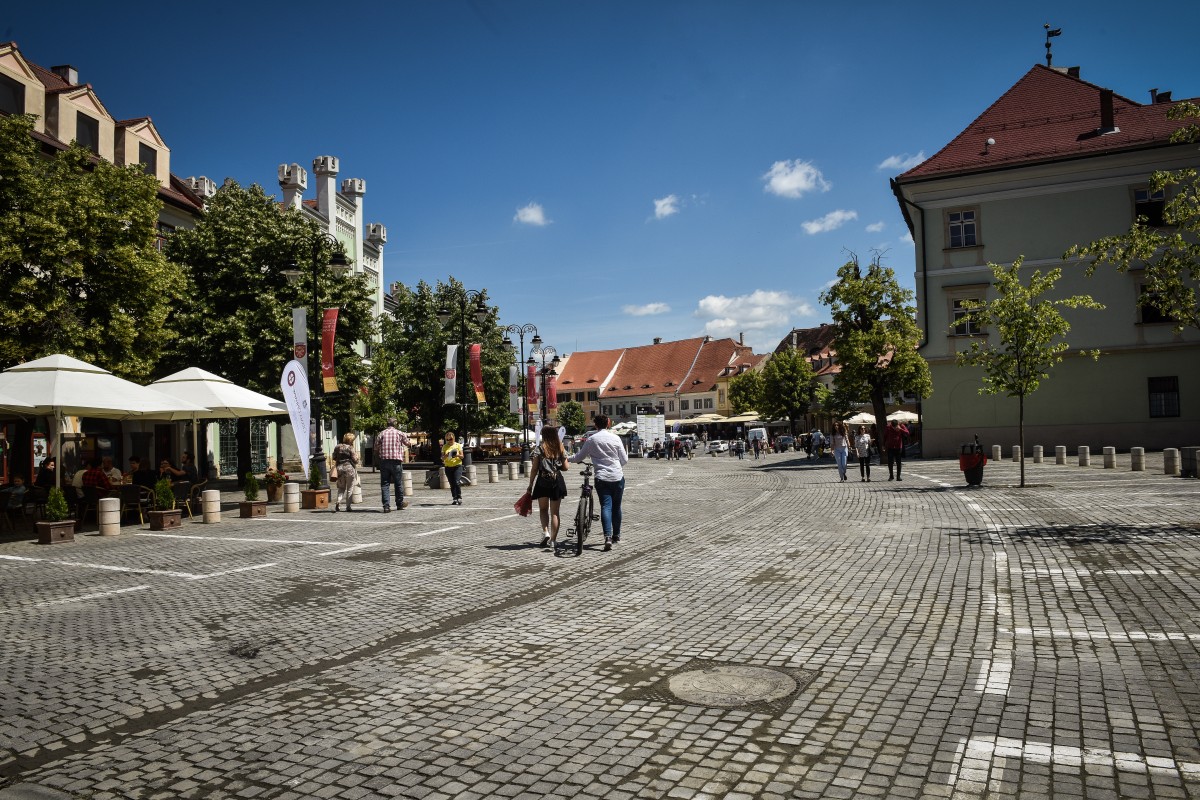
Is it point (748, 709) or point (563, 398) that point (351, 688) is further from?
point (563, 398)

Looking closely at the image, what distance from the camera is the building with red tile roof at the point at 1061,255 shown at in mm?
35656

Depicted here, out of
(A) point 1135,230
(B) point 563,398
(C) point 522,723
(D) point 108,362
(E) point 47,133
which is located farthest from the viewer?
(B) point 563,398

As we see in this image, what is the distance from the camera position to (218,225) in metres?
29.3

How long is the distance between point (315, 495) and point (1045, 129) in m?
36.2

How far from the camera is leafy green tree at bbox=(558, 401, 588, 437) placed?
358 ft

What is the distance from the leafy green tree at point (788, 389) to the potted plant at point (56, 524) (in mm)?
67528

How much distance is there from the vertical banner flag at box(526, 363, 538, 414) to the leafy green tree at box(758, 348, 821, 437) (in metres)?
40.9

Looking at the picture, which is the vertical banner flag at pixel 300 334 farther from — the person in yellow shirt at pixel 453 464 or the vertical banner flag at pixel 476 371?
the vertical banner flag at pixel 476 371

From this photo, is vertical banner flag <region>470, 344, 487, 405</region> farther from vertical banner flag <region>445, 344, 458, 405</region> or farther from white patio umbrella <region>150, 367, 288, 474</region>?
white patio umbrella <region>150, 367, 288, 474</region>

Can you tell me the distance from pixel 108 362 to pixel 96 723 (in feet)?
65.4

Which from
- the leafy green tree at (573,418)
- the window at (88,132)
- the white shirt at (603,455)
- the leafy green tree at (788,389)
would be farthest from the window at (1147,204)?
the leafy green tree at (573,418)

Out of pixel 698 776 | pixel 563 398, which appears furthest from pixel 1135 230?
pixel 563 398

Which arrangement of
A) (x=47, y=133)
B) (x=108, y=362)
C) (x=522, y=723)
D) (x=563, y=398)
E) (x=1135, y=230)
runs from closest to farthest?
(x=522, y=723), (x=1135, y=230), (x=108, y=362), (x=47, y=133), (x=563, y=398)

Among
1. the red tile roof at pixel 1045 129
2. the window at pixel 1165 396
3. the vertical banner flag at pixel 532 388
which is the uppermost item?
the red tile roof at pixel 1045 129
